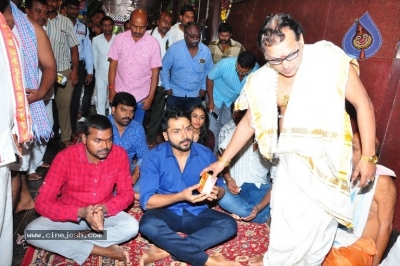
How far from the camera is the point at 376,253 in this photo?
2.65m

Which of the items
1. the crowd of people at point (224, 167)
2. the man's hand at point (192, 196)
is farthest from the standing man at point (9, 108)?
the man's hand at point (192, 196)

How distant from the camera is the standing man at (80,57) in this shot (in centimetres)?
539

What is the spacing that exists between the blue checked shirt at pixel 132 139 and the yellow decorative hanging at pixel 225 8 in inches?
180

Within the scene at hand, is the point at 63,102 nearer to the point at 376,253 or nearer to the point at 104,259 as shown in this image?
the point at 104,259

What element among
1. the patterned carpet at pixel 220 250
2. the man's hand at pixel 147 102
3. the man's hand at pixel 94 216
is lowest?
the patterned carpet at pixel 220 250

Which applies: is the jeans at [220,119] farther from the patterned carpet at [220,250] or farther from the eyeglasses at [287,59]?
the eyeglasses at [287,59]

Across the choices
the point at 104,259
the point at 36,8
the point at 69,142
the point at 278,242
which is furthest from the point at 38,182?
the point at 278,242

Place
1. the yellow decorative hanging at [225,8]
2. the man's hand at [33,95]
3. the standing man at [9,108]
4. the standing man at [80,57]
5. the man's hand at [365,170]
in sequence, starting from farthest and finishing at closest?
1. the yellow decorative hanging at [225,8]
2. the standing man at [80,57]
3. the man's hand at [33,95]
4. the man's hand at [365,170]
5. the standing man at [9,108]

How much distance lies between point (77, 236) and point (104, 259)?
28 cm

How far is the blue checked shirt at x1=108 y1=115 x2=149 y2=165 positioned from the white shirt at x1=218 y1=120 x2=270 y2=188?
2.92 ft

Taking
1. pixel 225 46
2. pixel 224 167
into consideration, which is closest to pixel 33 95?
pixel 224 167

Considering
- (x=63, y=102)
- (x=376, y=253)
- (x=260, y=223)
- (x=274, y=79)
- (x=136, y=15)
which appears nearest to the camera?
(x=274, y=79)

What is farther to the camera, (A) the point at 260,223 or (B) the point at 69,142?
(B) the point at 69,142

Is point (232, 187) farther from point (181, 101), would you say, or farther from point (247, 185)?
point (181, 101)
